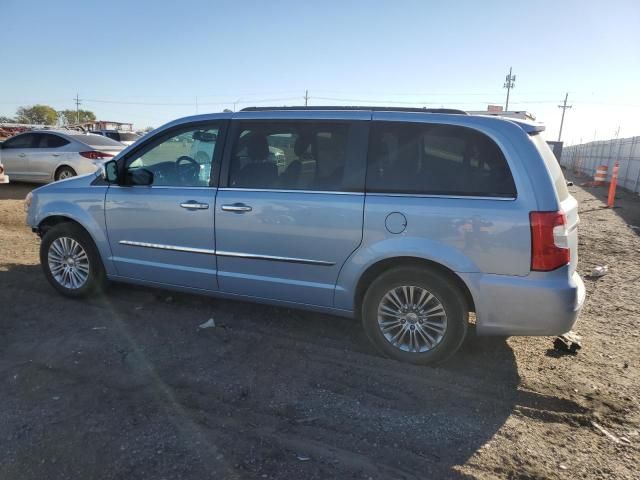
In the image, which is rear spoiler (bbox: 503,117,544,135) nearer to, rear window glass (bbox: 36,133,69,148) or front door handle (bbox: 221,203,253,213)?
front door handle (bbox: 221,203,253,213)

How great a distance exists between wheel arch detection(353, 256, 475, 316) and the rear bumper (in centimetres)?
Answer: 10

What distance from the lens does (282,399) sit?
3279mm

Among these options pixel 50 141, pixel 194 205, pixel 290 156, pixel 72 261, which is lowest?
pixel 72 261

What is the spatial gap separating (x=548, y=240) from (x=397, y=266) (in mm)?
1055

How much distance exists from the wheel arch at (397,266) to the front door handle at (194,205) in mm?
1501

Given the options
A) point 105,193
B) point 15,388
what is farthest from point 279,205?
point 15,388

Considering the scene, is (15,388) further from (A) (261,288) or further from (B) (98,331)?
(A) (261,288)

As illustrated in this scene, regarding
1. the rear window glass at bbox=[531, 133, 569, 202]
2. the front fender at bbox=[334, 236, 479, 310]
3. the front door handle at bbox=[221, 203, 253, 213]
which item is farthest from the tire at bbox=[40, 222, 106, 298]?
the rear window glass at bbox=[531, 133, 569, 202]

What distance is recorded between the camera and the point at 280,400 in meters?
3.27

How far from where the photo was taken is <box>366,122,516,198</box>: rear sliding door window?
11.3 feet

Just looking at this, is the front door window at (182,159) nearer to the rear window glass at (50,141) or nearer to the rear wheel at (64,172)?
the rear wheel at (64,172)

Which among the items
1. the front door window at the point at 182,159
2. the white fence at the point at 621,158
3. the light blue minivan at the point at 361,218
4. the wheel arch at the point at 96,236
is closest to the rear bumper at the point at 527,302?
the light blue minivan at the point at 361,218

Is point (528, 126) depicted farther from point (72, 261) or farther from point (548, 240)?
point (72, 261)

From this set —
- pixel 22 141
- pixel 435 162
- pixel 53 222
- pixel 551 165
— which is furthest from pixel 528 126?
pixel 22 141
